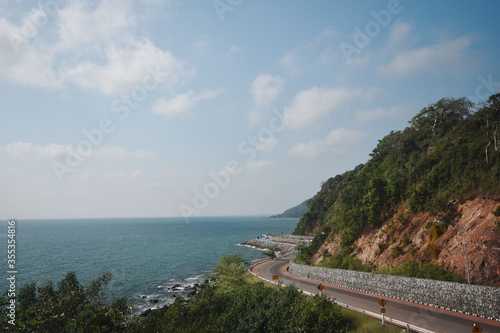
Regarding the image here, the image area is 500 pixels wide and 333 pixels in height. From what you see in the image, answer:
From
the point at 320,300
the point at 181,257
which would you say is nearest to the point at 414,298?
the point at 320,300

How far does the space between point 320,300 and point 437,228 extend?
17.9m

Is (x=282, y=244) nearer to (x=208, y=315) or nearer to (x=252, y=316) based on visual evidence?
(x=208, y=315)

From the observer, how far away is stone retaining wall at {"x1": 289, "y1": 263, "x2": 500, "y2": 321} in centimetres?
1958

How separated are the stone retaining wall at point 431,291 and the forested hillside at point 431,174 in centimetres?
684

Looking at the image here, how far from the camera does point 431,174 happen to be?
34.4 metres

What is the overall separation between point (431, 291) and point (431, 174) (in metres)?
16.9

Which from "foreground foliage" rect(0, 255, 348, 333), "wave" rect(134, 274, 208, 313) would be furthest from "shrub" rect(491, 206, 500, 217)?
"wave" rect(134, 274, 208, 313)

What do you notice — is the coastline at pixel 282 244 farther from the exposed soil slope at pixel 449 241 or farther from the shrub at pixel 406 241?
the shrub at pixel 406 241

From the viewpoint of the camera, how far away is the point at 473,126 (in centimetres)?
3806

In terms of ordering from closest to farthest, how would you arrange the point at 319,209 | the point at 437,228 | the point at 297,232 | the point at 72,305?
the point at 72,305 → the point at 437,228 → the point at 319,209 → the point at 297,232

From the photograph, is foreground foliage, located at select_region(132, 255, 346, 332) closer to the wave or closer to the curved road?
the curved road

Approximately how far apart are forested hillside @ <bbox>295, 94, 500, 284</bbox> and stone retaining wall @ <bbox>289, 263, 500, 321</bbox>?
6.84m

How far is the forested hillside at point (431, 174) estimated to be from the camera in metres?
30.0

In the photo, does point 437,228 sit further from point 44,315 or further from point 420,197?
point 44,315
